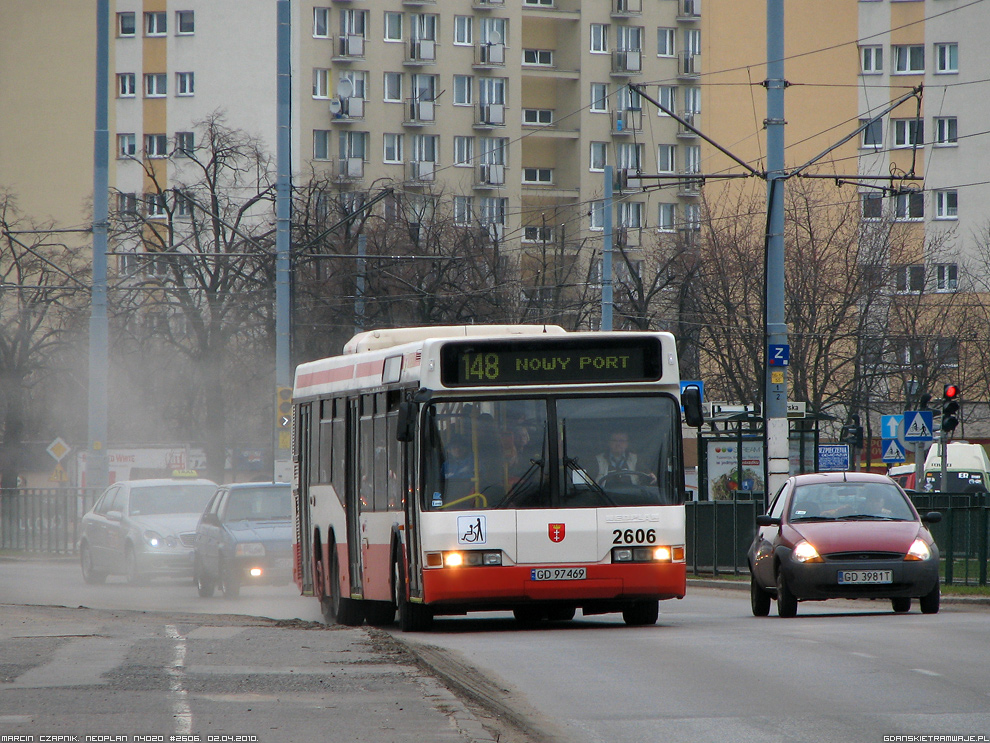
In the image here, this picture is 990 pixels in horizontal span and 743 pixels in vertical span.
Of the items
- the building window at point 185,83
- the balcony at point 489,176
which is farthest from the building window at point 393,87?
the building window at point 185,83

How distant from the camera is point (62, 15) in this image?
263 feet

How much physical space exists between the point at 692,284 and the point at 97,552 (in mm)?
24917

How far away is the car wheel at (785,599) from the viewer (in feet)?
56.3

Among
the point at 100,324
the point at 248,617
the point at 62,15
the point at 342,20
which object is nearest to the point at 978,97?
the point at 342,20

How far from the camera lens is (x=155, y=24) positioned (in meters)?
80.8

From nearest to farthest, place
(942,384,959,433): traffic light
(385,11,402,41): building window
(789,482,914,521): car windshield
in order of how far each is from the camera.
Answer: (789,482,914,521): car windshield
(942,384,959,433): traffic light
(385,11,402,41): building window

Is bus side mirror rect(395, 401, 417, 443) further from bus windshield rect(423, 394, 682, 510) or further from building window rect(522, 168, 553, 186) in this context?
building window rect(522, 168, 553, 186)

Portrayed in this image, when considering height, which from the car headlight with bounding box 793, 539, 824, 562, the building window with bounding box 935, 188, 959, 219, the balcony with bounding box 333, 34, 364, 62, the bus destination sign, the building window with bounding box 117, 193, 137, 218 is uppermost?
the balcony with bounding box 333, 34, 364, 62

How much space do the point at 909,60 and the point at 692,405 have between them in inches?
2462

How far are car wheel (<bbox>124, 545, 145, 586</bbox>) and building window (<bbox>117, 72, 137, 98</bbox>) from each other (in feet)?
183

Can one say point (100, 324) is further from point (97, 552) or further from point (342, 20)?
point (342, 20)

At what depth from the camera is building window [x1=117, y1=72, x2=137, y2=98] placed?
80875 millimetres

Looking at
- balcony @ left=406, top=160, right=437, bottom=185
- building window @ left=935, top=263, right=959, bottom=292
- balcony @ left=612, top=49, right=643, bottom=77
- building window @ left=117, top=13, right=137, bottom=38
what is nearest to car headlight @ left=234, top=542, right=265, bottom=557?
building window @ left=935, top=263, right=959, bottom=292

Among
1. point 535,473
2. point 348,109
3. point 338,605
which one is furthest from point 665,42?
point 535,473
